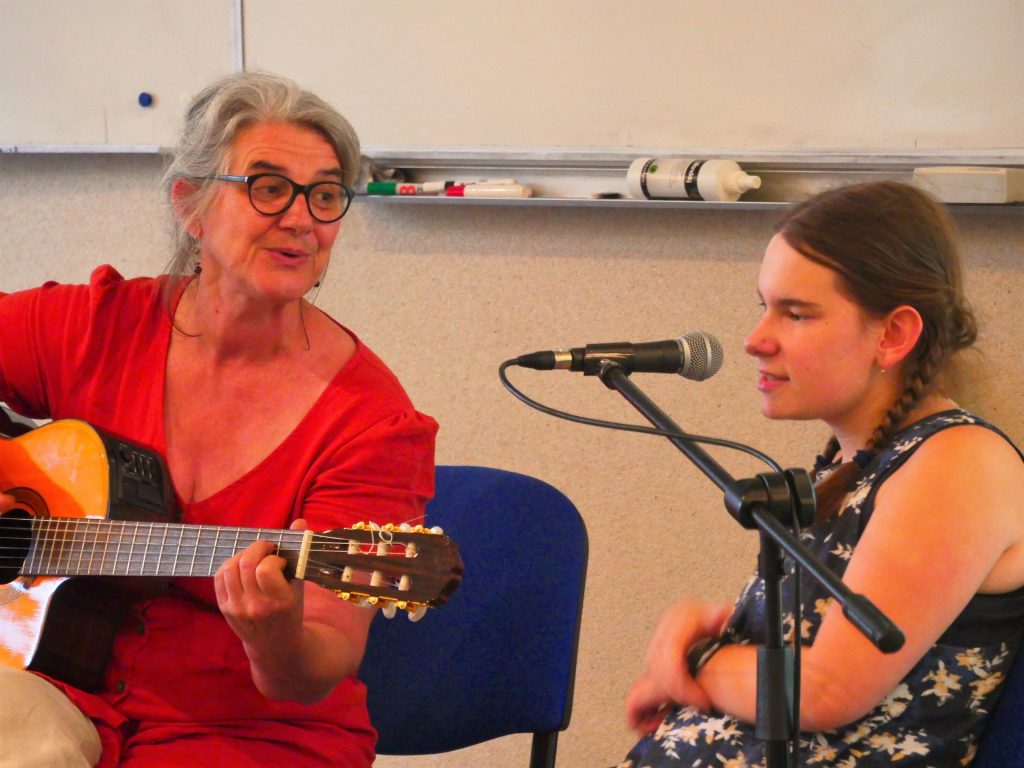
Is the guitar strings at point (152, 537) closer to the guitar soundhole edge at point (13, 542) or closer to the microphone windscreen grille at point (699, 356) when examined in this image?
the guitar soundhole edge at point (13, 542)

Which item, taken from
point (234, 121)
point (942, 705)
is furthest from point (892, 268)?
point (234, 121)

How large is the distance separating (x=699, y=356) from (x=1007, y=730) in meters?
0.47

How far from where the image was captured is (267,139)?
1.46 m

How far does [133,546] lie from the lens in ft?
4.33

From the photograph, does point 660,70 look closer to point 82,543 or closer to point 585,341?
point 585,341

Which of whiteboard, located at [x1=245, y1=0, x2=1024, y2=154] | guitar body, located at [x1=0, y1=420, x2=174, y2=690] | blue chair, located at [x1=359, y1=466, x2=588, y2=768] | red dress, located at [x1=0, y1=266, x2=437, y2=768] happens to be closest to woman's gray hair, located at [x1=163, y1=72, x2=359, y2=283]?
red dress, located at [x1=0, y1=266, x2=437, y2=768]

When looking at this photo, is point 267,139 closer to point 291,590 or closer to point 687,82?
point 291,590

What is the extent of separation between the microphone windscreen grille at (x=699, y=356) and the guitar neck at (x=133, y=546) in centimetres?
41

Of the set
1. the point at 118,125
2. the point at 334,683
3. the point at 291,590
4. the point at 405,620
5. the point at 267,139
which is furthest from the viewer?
the point at 118,125

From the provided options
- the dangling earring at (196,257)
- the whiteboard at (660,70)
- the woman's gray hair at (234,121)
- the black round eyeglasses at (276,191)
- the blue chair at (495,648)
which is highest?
the whiteboard at (660,70)

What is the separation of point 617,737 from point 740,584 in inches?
14.8

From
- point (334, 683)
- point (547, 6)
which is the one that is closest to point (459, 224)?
point (547, 6)

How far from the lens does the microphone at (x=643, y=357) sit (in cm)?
109

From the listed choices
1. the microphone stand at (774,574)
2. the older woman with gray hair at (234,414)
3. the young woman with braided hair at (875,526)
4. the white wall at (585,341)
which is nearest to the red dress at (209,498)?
the older woman with gray hair at (234,414)
